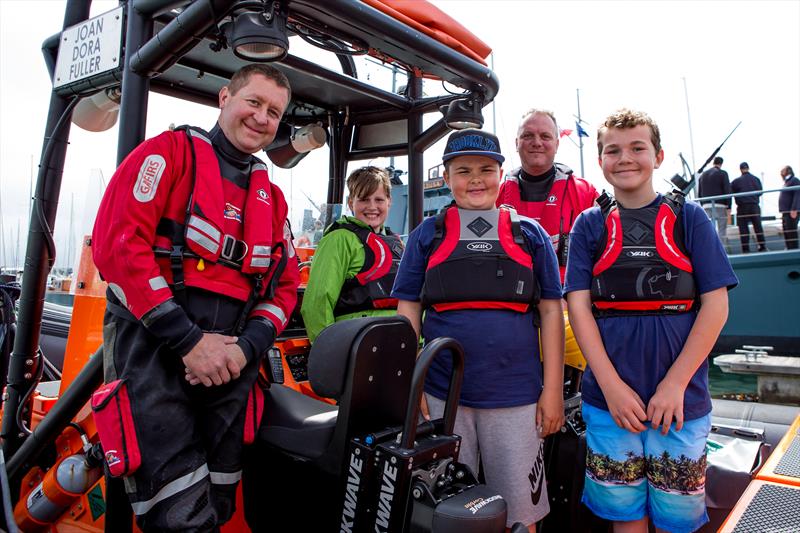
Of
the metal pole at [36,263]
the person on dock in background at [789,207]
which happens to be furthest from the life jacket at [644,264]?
the person on dock in background at [789,207]

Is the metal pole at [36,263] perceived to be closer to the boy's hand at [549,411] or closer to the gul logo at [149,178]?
the gul logo at [149,178]

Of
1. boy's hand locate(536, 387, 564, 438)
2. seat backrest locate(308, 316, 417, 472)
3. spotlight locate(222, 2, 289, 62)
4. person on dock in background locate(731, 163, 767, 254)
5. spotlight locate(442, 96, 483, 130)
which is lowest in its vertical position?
boy's hand locate(536, 387, 564, 438)

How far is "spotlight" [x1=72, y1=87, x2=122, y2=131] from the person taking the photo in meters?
2.41

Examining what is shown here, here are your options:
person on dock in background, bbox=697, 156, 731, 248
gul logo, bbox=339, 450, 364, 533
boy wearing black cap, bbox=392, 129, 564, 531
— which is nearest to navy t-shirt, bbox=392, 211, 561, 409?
boy wearing black cap, bbox=392, 129, 564, 531

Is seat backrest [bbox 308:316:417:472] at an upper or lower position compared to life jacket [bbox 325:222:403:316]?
lower

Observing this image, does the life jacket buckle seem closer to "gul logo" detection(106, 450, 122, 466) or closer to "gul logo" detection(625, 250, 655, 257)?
"gul logo" detection(106, 450, 122, 466)

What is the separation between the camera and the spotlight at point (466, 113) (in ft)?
9.02

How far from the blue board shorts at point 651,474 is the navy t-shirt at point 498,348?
0.28 meters

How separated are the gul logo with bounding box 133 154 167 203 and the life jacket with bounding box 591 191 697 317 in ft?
4.76

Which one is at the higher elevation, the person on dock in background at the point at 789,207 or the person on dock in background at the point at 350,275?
the person on dock in background at the point at 789,207

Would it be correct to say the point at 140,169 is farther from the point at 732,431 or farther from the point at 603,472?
the point at 732,431

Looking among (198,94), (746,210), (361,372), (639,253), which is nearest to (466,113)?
(639,253)

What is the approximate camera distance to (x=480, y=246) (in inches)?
77.0

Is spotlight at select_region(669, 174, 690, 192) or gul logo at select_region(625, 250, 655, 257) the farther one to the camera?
spotlight at select_region(669, 174, 690, 192)
